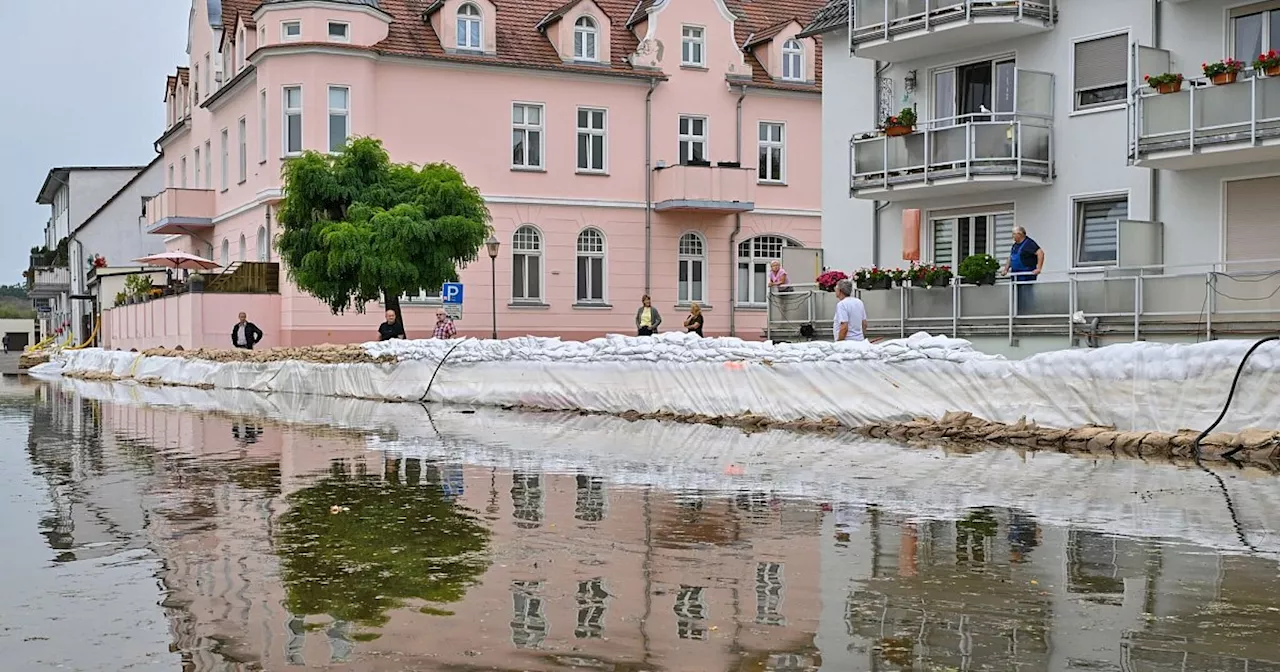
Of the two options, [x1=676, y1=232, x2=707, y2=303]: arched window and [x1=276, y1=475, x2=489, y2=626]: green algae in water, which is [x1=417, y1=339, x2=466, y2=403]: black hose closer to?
[x1=276, y1=475, x2=489, y2=626]: green algae in water

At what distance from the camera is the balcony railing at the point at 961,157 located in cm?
2752

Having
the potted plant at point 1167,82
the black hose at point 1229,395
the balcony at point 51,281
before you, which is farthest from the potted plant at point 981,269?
the balcony at point 51,281

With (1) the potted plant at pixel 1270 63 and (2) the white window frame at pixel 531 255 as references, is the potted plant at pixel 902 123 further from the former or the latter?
(2) the white window frame at pixel 531 255

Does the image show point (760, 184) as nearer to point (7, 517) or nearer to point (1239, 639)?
point (7, 517)

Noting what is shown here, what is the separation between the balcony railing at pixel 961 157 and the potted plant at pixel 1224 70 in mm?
4242

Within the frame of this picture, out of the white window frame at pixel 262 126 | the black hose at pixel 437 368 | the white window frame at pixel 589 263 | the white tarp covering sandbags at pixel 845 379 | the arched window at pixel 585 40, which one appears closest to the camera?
the white tarp covering sandbags at pixel 845 379

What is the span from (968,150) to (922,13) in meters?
2.97

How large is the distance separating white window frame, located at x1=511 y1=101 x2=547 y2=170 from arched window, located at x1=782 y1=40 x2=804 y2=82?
895 centimetres

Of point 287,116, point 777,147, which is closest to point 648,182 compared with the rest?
point 777,147

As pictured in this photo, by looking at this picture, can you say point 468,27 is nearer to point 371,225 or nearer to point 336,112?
point 336,112

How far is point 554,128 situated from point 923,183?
20.0 metres

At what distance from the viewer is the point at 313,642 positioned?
20.9ft

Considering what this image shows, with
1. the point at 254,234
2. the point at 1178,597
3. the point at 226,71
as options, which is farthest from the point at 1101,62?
the point at 226,71

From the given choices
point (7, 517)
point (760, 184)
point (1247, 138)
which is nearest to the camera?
point (7, 517)
